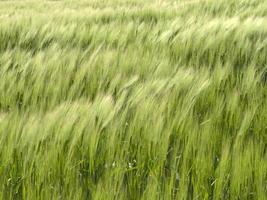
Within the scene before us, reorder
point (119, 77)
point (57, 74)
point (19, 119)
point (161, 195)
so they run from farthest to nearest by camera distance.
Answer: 1. point (57, 74)
2. point (119, 77)
3. point (19, 119)
4. point (161, 195)

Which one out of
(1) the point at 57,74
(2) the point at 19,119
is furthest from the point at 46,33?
(2) the point at 19,119

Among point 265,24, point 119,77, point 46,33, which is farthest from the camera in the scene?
point 46,33

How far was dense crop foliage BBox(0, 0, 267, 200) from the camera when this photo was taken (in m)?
0.98

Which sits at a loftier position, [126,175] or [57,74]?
[57,74]

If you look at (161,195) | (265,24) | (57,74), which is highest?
(265,24)

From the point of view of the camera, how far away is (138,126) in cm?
120

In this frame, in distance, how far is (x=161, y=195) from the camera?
93 centimetres

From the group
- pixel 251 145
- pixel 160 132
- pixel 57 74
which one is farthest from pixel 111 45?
pixel 251 145

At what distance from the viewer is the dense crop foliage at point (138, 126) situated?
0.98 metres

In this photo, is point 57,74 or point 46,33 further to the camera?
point 46,33

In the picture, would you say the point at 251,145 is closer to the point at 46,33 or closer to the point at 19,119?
the point at 19,119

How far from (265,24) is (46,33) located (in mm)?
1867

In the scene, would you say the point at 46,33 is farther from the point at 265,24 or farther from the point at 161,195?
the point at 161,195

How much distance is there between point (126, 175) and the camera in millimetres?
1042
